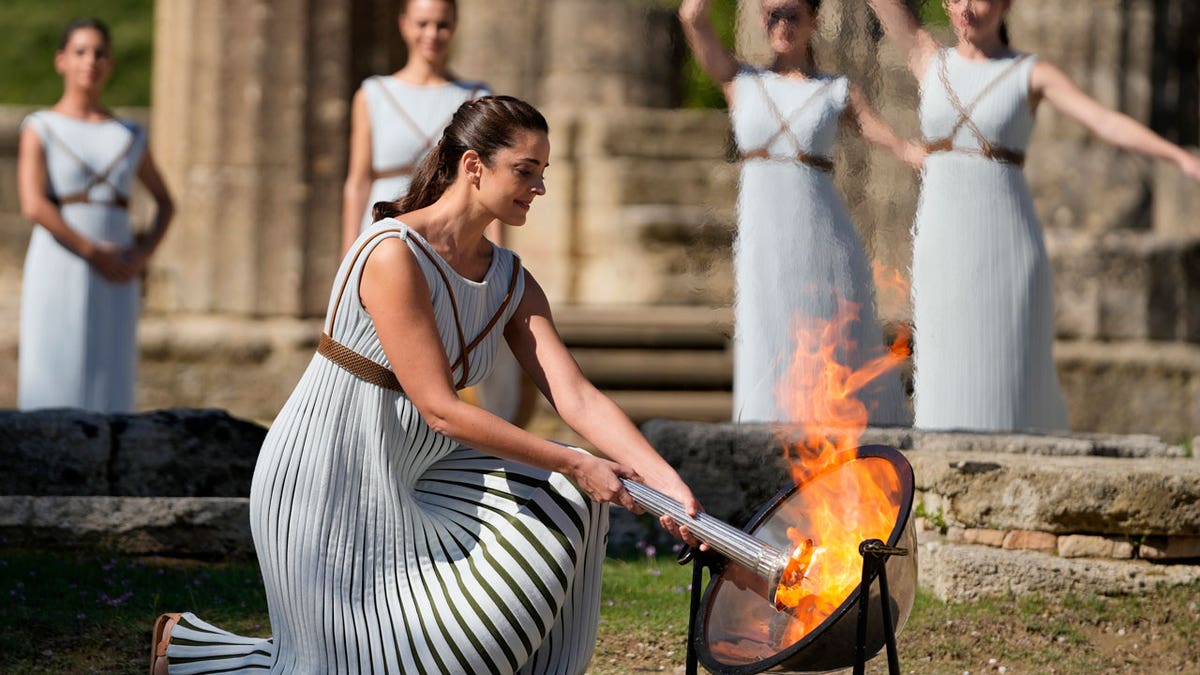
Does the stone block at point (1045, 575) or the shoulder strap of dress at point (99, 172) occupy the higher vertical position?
the shoulder strap of dress at point (99, 172)

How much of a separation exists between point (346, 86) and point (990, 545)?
582cm

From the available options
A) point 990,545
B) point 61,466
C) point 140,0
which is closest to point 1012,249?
point 990,545

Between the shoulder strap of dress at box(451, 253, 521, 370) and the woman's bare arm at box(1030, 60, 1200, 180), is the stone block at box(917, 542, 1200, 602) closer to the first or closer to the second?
the woman's bare arm at box(1030, 60, 1200, 180)

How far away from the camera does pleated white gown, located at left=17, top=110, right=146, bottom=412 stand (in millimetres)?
7816

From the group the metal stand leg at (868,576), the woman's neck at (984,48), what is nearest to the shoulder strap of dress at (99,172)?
the woman's neck at (984,48)

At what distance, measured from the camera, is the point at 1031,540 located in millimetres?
5188

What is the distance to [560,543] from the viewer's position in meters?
3.70

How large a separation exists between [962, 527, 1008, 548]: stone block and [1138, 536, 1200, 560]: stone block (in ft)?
1.31

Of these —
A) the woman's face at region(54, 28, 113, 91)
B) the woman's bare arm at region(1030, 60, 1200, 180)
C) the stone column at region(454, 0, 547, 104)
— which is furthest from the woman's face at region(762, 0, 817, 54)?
the stone column at region(454, 0, 547, 104)

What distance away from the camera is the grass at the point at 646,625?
466 cm

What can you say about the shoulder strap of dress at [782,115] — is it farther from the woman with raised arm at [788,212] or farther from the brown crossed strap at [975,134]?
the brown crossed strap at [975,134]

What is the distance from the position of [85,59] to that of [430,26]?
1.68 meters

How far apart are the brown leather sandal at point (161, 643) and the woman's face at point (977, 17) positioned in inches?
116

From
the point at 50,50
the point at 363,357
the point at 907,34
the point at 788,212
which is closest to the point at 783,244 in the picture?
the point at 788,212
